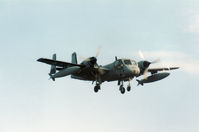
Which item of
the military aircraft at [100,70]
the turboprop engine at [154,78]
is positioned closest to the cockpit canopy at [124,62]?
the military aircraft at [100,70]

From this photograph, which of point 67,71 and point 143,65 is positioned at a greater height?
point 143,65

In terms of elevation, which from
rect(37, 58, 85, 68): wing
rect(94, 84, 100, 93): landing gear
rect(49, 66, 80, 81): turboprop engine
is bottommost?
rect(94, 84, 100, 93): landing gear

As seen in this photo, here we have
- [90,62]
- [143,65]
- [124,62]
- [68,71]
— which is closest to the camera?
[68,71]

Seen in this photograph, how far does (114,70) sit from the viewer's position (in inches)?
1837

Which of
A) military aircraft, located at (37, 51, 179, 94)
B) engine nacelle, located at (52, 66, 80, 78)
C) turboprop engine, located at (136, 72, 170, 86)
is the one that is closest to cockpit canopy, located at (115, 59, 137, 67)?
military aircraft, located at (37, 51, 179, 94)

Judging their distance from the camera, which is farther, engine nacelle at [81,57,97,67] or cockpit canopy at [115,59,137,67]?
cockpit canopy at [115,59,137,67]

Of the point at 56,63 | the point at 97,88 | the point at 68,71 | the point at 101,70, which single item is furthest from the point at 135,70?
the point at 56,63

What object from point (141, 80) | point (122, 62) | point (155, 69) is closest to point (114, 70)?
point (122, 62)

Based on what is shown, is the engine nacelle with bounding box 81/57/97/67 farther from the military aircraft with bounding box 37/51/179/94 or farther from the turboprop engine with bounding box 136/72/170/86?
the turboprop engine with bounding box 136/72/170/86

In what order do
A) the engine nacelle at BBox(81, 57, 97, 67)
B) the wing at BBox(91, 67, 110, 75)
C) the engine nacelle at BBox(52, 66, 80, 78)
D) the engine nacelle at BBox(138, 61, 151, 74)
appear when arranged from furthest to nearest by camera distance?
the engine nacelle at BBox(138, 61, 151, 74) → the wing at BBox(91, 67, 110, 75) → the engine nacelle at BBox(81, 57, 97, 67) → the engine nacelle at BBox(52, 66, 80, 78)

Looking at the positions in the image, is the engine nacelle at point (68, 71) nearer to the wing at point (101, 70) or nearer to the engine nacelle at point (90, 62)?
the engine nacelle at point (90, 62)

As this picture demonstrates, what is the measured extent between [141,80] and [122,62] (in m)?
4.79

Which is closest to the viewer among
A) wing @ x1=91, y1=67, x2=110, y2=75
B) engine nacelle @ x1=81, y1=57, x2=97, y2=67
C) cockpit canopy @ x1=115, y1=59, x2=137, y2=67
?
engine nacelle @ x1=81, y1=57, x2=97, y2=67

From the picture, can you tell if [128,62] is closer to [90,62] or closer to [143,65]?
[143,65]
